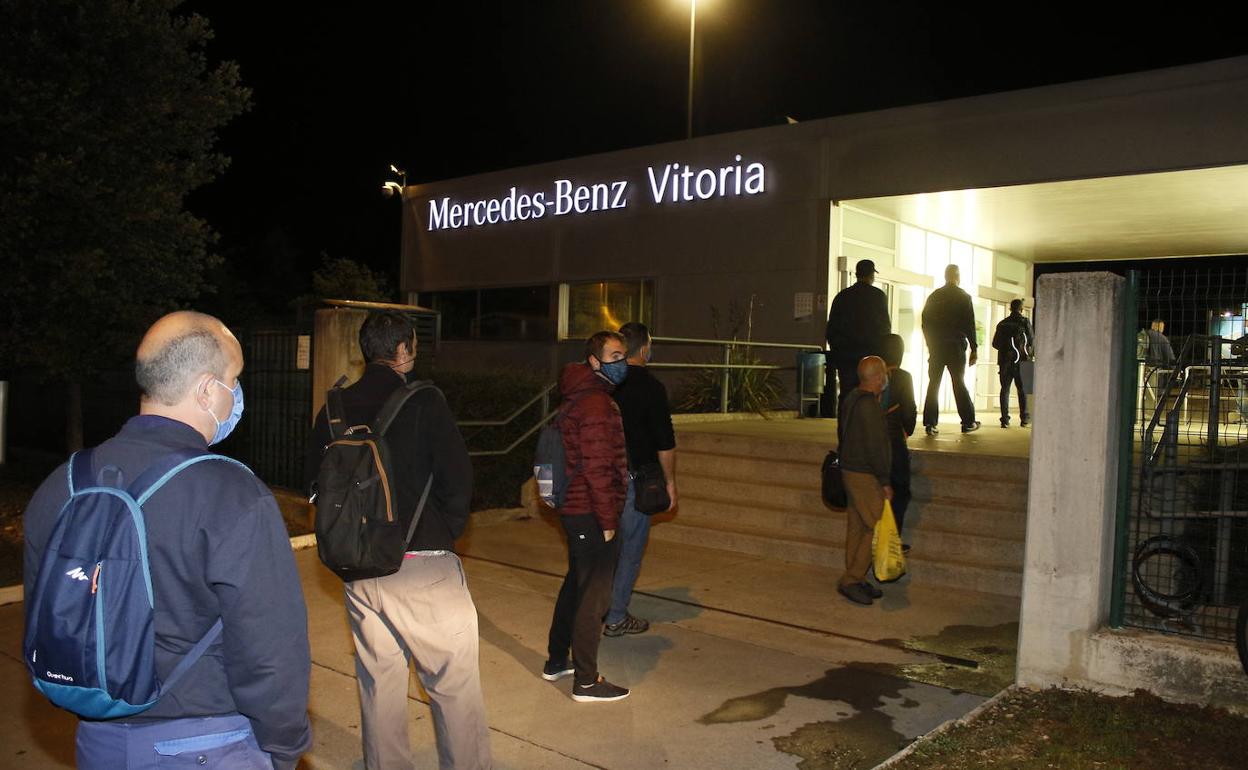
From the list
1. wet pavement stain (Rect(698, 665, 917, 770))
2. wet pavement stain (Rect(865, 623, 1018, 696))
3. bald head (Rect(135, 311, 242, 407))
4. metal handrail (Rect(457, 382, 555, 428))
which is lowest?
wet pavement stain (Rect(698, 665, 917, 770))

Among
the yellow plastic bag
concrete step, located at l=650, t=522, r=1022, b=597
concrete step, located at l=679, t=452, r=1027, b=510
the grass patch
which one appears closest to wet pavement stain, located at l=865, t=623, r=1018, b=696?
the grass patch

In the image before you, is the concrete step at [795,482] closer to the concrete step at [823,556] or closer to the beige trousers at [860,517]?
the concrete step at [823,556]

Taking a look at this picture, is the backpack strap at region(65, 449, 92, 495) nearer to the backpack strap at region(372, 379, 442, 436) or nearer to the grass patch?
the backpack strap at region(372, 379, 442, 436)

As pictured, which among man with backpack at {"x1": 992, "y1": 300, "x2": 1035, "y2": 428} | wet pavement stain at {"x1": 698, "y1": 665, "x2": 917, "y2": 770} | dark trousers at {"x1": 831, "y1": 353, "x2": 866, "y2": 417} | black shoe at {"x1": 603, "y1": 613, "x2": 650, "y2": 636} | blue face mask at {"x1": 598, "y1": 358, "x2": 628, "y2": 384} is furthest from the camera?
man with backpack at {"x1": 992, "y1": 300, "x2": 1035, "y2": 428}

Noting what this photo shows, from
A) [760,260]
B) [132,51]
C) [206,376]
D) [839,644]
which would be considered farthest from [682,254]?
[206,376]

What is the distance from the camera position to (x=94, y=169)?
32.6ft

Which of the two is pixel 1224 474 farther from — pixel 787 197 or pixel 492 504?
pixel 787 197

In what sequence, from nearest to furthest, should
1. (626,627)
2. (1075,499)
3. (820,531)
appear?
(1075,499) → (626,627) → (820,531)

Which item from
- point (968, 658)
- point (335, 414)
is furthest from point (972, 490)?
point (335, 414)

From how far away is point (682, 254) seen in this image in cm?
1725

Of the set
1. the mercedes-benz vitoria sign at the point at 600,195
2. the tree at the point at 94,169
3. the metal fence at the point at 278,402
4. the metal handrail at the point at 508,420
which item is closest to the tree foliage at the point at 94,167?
the tree at the point at 94,169

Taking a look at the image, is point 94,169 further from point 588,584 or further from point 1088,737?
point 1088,737

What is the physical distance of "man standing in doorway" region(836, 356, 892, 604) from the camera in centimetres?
694

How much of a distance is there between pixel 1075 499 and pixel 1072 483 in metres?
0.09
